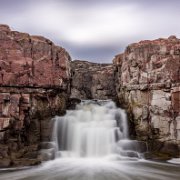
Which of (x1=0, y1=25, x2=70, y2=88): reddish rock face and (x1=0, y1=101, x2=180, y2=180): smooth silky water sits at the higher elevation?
(x1=0, y1=25, x2=70, y2=88): reddish rock face

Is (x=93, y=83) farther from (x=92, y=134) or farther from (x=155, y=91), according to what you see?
(x=92, y=134)

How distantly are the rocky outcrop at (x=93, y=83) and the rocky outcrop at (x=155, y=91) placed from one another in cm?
1027

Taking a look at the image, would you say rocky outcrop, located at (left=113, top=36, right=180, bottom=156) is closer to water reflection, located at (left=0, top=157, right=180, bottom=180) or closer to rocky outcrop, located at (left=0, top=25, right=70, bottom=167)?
water reflection, located at (left=0, top=157, right=180, bottom=180)

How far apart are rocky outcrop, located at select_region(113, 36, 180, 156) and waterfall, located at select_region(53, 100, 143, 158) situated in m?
1.72

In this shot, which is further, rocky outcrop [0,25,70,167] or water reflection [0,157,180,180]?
rocky outcrop [0,25,70,167]

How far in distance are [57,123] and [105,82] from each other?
51.0ft

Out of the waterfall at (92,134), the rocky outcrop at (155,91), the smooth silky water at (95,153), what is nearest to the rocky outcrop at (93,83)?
the smooth silky water at (95,153)

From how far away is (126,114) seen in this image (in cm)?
2708

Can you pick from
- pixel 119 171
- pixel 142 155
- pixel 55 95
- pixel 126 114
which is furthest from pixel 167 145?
pixel 55 95

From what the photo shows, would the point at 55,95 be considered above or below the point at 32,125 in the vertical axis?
above

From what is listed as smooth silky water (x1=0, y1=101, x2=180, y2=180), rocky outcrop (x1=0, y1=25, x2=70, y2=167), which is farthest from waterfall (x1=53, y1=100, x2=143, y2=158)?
rocky outcrop (x1=0, y1=25, x2=70, y2=167)

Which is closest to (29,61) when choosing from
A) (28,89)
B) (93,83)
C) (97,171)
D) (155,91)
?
(28,89)

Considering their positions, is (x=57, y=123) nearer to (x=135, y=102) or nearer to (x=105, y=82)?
(x=135, y=102)

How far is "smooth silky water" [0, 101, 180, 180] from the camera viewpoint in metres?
17.7
